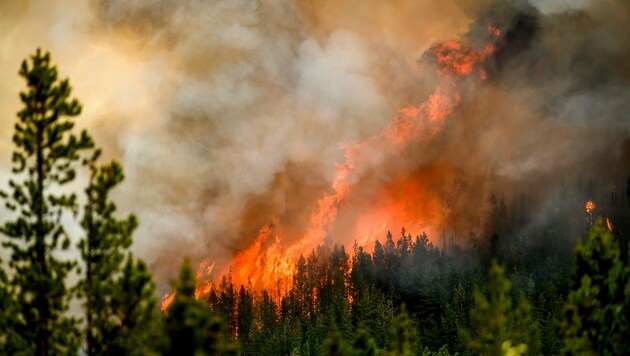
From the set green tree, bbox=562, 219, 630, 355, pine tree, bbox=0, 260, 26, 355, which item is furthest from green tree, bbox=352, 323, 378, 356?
pine tree, bbox=0, 260, 26, 355

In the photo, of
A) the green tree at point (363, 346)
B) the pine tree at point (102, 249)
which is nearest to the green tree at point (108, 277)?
the pine tree at point (102, 249)

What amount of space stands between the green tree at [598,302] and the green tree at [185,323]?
77.0 feet

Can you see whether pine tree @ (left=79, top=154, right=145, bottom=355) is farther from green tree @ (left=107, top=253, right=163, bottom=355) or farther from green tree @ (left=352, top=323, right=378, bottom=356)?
green tree @ (left=352, top=323, right=378, bottom=356)

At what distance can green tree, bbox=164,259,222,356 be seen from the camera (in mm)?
26500

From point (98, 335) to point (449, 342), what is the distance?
338 feet

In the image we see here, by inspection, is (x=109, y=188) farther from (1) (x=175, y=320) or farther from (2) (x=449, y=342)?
(2) (x=449, y=342)

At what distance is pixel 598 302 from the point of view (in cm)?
3653

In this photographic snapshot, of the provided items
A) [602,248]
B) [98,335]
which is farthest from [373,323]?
[98,335]

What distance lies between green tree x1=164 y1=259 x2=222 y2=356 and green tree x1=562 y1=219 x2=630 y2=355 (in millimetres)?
23470

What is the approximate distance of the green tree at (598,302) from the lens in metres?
35.7

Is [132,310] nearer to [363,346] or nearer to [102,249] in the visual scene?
[102,249]

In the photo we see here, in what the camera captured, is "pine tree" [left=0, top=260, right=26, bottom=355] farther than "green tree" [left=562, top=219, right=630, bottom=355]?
No

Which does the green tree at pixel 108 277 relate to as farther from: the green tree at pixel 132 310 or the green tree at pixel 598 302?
the green tree at pixel 598 302

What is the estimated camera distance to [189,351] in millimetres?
26641
